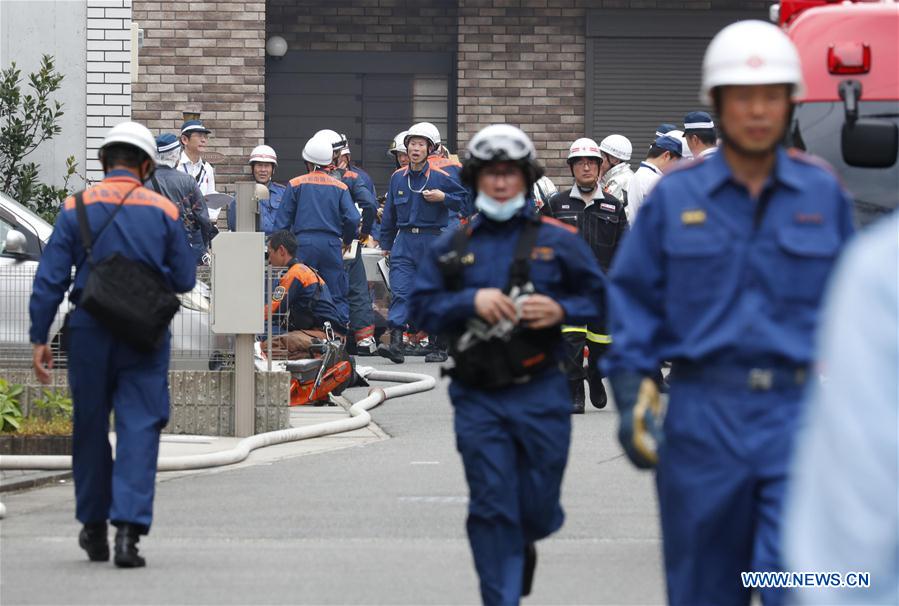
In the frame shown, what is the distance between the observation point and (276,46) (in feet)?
79.4

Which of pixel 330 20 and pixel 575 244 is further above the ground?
pixel 330 20

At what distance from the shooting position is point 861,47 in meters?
8.59

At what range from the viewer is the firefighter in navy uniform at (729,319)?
431 cm

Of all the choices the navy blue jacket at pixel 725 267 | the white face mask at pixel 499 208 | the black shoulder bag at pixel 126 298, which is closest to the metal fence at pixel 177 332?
the black shoulder bag at pixel 126 298

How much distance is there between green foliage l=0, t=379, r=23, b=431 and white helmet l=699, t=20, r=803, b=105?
7439 mm

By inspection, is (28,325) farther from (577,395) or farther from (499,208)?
(499,208)

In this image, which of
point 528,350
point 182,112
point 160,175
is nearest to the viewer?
point 528,350

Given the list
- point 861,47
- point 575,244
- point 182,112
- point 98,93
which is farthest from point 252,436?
point 182,112

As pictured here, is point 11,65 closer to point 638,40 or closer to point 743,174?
point 638,40

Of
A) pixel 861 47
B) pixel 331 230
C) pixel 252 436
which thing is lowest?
pixel 252 436

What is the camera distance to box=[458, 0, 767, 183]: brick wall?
23984mm

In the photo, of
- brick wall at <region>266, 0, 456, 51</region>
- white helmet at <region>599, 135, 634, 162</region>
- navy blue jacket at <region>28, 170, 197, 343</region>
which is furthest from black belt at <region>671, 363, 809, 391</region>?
brick wall at <region>266, 0, 456, 51</region>

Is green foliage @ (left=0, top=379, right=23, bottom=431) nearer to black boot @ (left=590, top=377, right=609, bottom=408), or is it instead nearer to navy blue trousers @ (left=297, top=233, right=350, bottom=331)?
black boot @ (left=590, top=377, right=609, bottom=408)

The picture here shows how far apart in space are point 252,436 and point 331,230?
214 inches
